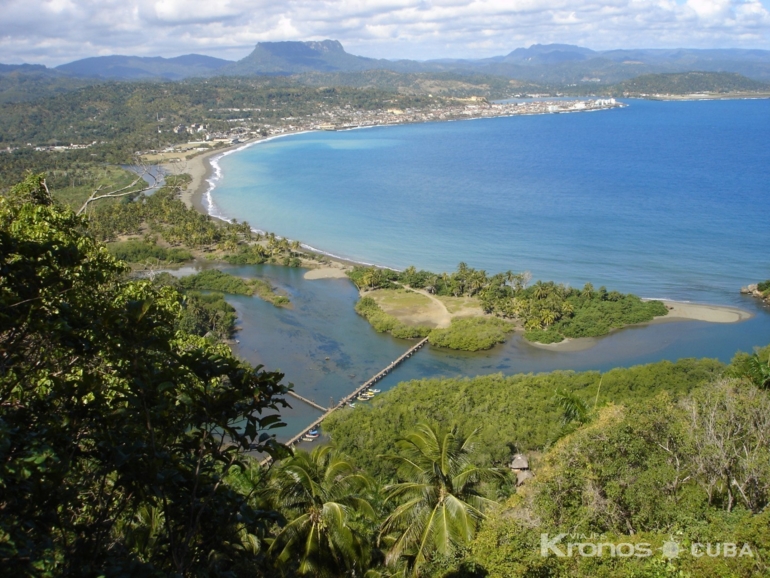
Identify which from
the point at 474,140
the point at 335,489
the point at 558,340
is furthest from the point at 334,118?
the point at 335,489

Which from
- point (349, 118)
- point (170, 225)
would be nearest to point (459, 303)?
point (170, 225)

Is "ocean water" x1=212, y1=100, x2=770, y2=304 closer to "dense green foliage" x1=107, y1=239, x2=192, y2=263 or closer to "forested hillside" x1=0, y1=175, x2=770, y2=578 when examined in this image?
"dense green foliage" x1=107, y1=239, x2=192, y2=263

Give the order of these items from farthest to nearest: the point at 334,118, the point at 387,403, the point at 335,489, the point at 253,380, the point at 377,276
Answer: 1. the point at 334,118
2. the point at 377,276
3. the point at 387,403
4. the point at 335,489
5. the point at 253,380

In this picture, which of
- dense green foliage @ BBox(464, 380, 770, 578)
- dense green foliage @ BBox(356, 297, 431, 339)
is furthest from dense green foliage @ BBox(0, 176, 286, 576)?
dense green foliage @ BBox(356, 297, 431, 339)

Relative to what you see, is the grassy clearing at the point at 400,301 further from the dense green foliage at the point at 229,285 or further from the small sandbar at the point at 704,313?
the small sandbar at the point at 704,313

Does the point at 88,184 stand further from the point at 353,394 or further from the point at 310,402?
the point at 353,394

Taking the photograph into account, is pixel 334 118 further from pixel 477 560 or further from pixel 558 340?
pixel 477 560
